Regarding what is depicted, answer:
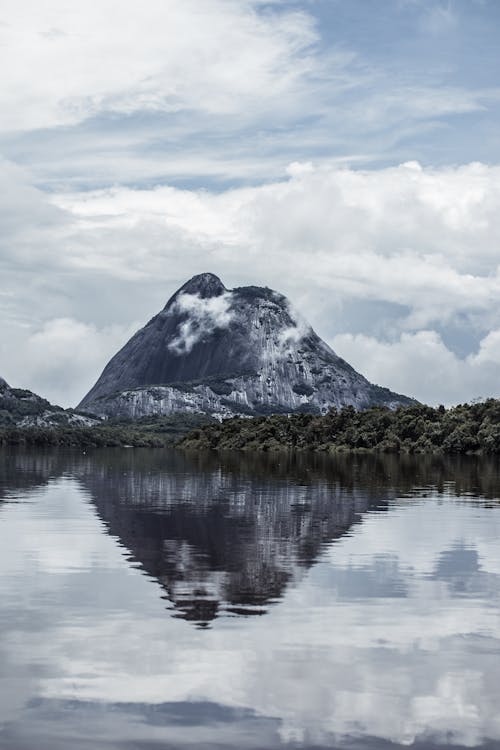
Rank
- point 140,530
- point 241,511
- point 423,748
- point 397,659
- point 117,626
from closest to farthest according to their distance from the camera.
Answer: point 423,748
point 397,659
point 117,626
point 140,530
point 241,511

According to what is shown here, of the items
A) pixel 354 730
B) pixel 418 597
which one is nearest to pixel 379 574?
pixel 418 597

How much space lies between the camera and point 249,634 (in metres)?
36.5

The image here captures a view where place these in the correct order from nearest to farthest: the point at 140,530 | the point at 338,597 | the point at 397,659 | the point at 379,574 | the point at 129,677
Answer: the point at 129,677
the point at 397,659
the point at 338,597
the point at 379,574
the point at 140,530

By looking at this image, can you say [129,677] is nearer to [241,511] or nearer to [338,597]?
[338,597]

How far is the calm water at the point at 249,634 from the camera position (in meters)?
26.1

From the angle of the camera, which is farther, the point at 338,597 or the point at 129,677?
the point at 338,597

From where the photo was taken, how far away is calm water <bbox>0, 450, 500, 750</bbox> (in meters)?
26.1

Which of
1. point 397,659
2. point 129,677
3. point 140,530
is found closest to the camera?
point 129,677

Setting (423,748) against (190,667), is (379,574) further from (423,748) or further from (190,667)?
(423,748)

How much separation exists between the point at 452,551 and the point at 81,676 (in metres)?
37.2

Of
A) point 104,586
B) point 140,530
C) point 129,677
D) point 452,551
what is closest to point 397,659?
point 129,677

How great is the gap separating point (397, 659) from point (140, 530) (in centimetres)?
4428

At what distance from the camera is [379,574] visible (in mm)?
52562

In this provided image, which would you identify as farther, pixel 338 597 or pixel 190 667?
pixel 338 597
